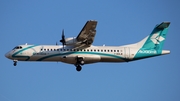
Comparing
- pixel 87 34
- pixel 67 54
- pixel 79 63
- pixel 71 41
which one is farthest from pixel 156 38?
pixel 67 54

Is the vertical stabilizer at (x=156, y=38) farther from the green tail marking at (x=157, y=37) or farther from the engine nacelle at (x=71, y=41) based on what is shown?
the engine nacelle at (x=71, y=41)

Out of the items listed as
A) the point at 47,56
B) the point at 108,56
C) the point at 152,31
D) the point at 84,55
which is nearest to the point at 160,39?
the point at 152,31

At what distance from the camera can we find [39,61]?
2981 cm

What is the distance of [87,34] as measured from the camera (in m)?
28.2

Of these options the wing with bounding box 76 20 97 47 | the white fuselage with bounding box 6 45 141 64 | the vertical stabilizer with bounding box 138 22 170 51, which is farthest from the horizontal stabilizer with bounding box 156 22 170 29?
the wing with bounding box 76 20 97 47

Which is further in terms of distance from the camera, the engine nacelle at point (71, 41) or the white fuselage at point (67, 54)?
the white fuselage at point (67, 54)

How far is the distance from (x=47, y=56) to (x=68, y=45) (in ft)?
7.13

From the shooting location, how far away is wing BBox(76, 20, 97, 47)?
2689cm

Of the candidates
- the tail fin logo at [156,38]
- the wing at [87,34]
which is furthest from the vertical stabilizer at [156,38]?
the wing at [87,34]

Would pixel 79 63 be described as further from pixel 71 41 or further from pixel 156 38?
pixel 156 38

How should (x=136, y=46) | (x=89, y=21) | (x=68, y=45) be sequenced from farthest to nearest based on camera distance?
(x=136, y=46)
(x=68, y=45)
(x=89, y=21)

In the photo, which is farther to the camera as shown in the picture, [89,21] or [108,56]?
[108,56]

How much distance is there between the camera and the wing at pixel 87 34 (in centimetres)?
2689

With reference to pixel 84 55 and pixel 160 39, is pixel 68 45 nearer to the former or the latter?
pixel 84 55
